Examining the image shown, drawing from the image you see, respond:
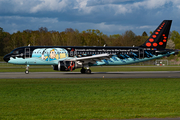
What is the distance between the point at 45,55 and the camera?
41781 mm

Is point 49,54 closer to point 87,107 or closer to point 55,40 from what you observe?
point 87,107

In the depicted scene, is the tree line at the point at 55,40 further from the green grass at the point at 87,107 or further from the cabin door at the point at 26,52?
the green grass at the point at 87,107

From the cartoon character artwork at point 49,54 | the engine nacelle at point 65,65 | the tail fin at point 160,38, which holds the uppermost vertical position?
the tail fin at point 160,38

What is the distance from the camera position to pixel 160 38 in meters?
47.6

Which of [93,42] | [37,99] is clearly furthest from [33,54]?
[93,42]

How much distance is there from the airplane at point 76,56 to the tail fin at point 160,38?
0.95 meters

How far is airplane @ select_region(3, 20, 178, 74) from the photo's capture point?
41.2m

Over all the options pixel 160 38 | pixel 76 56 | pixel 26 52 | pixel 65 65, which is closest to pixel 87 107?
pixel 65 65

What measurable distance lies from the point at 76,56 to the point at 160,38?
15.4 m

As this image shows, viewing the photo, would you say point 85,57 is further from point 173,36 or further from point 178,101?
point 173,36

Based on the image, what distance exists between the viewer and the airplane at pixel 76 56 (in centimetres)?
4122

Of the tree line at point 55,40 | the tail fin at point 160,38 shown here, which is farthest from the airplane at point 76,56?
the tree line at point 55,40

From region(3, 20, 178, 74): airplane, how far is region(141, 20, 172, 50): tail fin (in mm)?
954

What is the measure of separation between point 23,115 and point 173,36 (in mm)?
169344
